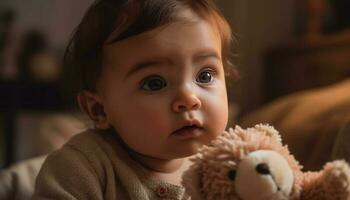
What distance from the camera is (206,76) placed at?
80 cm

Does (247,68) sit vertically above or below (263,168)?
below

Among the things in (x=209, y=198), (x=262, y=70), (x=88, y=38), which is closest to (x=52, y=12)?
(x=262, y=70)

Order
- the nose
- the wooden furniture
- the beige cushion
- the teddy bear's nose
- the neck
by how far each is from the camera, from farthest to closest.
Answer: the wooden furniture, the beige cushion, the neck, the nose, the teddy bear's nose

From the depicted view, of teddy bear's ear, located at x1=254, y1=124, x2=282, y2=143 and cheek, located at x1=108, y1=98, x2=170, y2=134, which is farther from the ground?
teddy bear's ear, located at x1=254, y1=124, x2=282, y2=143

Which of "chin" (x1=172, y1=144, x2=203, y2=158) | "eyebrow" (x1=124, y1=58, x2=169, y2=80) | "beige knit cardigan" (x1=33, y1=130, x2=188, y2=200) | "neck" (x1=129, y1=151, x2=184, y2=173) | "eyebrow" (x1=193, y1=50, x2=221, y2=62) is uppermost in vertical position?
"eyebrow" (x1=193, y1=50, x2=221, y2=62)

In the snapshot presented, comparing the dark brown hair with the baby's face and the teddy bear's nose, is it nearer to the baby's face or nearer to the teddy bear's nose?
the baby's face

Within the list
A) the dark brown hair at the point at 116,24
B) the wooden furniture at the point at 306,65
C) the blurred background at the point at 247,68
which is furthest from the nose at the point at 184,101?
the wooden furniture at the point at 306,65

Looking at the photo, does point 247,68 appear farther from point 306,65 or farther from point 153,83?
point 153,83

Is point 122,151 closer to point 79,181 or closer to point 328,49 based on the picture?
point 79,181

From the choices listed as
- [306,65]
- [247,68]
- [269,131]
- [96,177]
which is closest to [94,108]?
Answer: [96,177]

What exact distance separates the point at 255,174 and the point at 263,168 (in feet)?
0.03

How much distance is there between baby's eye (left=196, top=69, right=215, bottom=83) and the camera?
31.0 inches

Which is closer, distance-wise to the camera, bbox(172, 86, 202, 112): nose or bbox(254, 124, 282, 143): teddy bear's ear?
bbox(254, 124, 282, 143): teddy bear's ear

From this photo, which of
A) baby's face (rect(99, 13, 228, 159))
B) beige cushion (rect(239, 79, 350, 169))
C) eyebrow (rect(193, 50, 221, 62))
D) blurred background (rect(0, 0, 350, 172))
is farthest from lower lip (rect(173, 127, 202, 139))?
blurred background (rect(0, 0, 350, 172))
